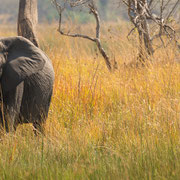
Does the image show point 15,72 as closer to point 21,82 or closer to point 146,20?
point 21,82

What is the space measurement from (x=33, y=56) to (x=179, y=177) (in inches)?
79.1

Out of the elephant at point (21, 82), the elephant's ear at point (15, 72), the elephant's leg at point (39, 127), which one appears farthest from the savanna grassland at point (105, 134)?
the elephant's ear at point (15, 72)

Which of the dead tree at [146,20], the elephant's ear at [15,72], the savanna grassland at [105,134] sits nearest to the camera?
the savanna grassland at [105,134]

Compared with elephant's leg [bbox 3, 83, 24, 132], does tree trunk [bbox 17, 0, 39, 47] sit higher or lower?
higher

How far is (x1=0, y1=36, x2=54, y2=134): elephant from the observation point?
4352mm

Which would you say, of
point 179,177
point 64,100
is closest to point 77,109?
point 64,100

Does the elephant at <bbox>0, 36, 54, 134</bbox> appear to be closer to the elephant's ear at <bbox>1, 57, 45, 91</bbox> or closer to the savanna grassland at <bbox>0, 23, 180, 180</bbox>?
the elephant's ear at <bbox>1, 57, 45, 91</bbox>

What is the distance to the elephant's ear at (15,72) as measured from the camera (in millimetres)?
4316

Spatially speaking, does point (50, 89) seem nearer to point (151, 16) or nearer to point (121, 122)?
point (121, 122)

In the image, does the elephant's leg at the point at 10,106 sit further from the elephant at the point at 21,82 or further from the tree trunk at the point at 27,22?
the tree trunk at the point at 27,22

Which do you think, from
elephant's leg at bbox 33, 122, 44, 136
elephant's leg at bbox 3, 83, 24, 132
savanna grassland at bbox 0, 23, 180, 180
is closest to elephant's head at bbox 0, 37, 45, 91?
elephant's leg at bbox 3, 83, 24, 132

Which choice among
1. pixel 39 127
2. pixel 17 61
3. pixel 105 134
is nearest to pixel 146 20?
pixel 39 127

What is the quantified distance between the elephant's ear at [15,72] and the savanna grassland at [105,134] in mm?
486

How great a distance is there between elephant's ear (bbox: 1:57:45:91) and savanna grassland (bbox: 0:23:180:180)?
486mm
